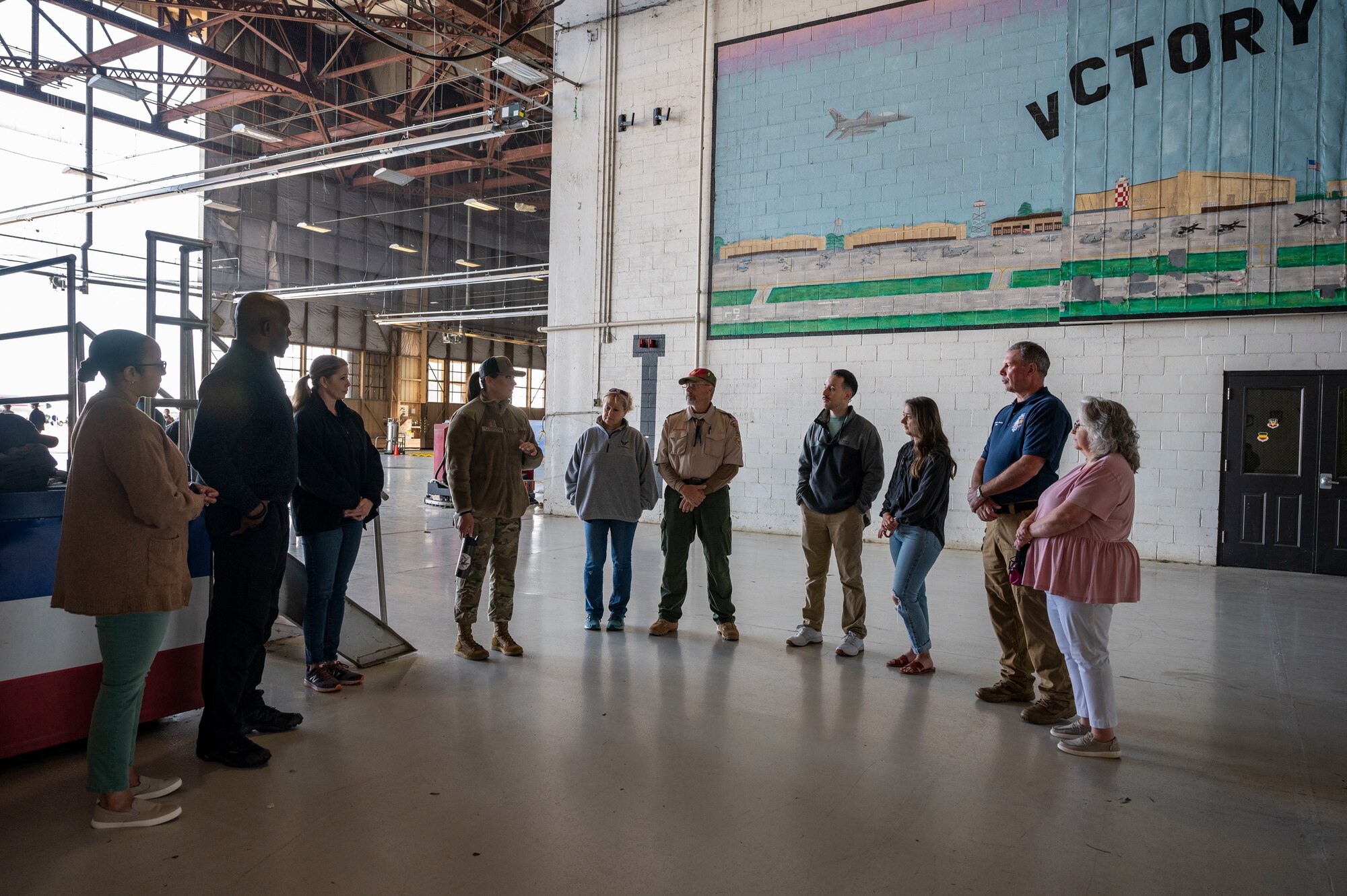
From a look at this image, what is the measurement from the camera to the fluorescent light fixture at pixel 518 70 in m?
9.38

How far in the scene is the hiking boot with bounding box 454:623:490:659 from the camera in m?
4.18

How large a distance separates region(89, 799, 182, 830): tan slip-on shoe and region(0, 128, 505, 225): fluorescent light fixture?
9.18 metres

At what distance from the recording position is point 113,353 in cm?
238

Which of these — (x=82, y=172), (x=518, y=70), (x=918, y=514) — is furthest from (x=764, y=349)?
(x=82, y=172)

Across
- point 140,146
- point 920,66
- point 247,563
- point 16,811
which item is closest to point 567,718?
point 247,563

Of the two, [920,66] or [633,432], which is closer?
[633,432]

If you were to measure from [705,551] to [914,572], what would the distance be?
4.10 ft

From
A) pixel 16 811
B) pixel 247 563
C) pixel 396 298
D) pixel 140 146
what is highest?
pixel 140 146

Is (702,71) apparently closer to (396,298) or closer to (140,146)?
(140,146)

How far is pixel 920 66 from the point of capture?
8.95m

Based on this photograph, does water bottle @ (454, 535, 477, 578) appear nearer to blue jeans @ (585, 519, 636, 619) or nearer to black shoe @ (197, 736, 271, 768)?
blue jeans @ (585, 519, 636, 619)

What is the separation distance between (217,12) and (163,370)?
43.8 ft

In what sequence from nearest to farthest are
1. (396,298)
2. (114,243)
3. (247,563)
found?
1. (247,563)
2. (114,243)
3. (396,298)

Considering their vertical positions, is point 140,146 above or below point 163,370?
above
